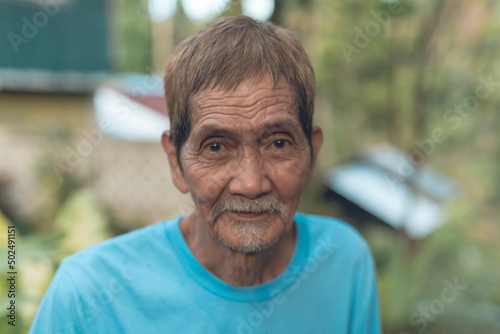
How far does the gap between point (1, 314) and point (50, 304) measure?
1.41 meters

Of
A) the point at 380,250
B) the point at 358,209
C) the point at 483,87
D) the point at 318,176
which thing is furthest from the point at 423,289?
the point at 358,209

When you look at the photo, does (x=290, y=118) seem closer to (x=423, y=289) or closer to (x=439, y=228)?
(x=423, y=289)

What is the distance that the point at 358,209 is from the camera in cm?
984

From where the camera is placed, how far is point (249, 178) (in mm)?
1538

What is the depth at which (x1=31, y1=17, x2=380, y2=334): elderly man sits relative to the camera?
5.10 ft

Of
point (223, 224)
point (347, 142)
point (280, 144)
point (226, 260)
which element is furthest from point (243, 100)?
point (347, 142)
